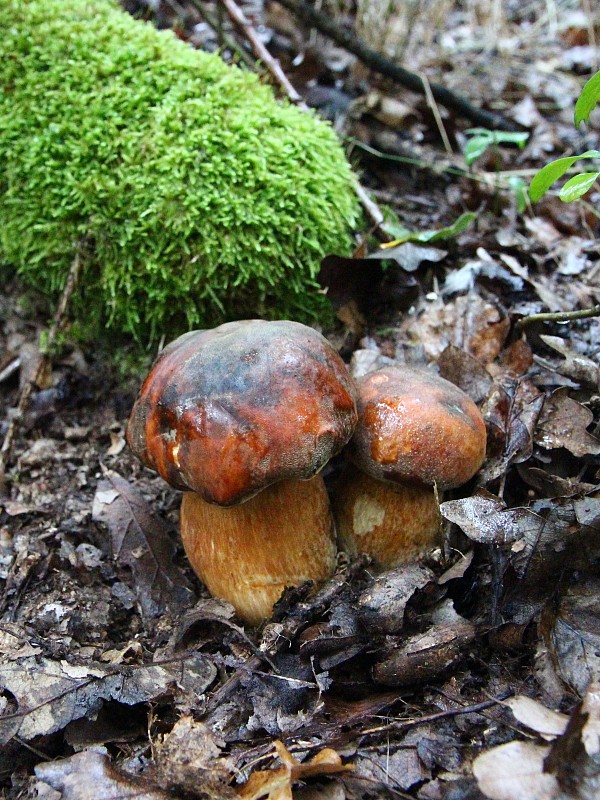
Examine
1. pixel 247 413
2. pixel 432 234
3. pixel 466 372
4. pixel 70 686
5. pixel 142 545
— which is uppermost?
pixel 432 234

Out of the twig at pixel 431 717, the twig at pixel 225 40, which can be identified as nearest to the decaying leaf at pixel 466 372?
the twig at pixel 431 717

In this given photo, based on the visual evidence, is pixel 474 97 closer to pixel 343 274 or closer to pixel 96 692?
pixel 343 274

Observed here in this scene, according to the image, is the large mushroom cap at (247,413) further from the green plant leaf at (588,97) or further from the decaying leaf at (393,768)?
the green plant leaf at (588,97)

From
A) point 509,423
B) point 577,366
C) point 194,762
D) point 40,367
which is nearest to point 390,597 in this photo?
point 194,762

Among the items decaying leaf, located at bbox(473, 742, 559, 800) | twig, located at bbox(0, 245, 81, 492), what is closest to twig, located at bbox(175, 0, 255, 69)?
twig, located at bbox(0, 245, 81, 492)

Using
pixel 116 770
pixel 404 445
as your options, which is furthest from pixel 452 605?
pixel 116 770

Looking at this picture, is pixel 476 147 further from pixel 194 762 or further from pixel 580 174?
pixel 194 762

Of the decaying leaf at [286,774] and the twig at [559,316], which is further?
the twig at [559,316]

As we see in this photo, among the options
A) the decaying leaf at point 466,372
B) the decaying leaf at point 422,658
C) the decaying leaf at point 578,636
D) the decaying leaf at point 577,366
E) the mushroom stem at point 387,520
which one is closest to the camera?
the decaying leaf at point 578,636
